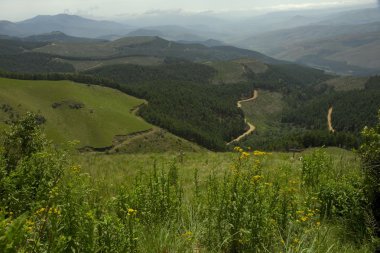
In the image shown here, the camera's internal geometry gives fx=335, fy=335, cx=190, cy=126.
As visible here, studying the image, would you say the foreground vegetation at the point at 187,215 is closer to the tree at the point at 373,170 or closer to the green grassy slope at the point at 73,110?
the tree at the point at 373,170

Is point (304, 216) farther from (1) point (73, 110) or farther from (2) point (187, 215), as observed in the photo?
(1) point (73, 110)

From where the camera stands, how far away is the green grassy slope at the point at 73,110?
114 m

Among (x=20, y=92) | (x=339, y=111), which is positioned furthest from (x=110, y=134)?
(x=339, y=111)

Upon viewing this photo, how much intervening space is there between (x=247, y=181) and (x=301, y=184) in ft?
15.5

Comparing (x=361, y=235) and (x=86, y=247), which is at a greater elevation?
(x=86, y=247)

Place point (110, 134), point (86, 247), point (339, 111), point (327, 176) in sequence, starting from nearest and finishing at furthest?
point (86, 247), point (327, 176), point (110, 134), point (339, 111)

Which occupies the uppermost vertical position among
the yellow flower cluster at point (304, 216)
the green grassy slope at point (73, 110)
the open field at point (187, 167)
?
the yellow flower cluster at point (304, 216)

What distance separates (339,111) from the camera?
18825cm

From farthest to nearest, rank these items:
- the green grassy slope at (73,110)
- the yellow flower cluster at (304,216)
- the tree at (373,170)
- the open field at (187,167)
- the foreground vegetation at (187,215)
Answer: the green grassy slope at (73,110) → the open field at (187,167) → the tree at (373,170) → the yellow flower cluster at (304,216) → the foreground vegetation at (187,215)

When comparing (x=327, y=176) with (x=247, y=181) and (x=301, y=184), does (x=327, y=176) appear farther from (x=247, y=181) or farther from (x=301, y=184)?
(x=247, y=181)

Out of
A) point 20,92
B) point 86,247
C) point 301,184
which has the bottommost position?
point 20,92

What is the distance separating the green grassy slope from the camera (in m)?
114

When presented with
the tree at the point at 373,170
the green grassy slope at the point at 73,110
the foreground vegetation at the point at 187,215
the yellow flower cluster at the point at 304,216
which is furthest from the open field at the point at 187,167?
the green grassy slope at the point at 73,110

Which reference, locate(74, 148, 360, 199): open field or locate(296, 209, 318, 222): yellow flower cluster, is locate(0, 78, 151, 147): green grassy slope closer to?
locate(74, 148, 360, 199): open field
